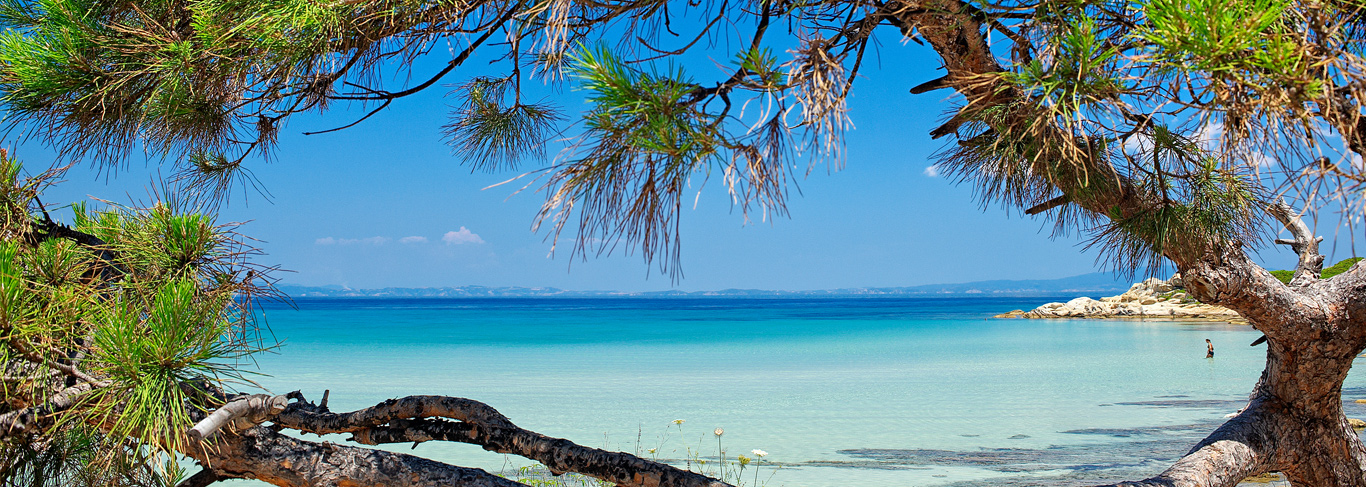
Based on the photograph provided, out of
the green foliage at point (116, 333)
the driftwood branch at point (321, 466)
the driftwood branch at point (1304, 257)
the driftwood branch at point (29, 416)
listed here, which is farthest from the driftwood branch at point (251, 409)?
the driftwood branch at point (1304, 257)

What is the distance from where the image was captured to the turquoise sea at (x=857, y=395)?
17.3ft

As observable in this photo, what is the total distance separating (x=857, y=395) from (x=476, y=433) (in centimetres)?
739

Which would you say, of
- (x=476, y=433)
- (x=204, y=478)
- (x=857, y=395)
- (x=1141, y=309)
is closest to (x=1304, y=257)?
(x=476, y=433)

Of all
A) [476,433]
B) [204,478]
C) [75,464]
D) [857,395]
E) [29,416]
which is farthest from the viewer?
[857,395]

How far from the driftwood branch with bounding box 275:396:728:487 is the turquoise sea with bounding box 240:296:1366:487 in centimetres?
309

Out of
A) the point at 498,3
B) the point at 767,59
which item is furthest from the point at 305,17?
the point at 767,59

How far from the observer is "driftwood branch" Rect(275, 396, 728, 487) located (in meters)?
1.83

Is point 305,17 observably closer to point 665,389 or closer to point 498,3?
point 498,3

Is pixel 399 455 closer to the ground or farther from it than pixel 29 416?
closer to the ground

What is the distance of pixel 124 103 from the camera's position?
1594 millimetres

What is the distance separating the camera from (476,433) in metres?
1.90

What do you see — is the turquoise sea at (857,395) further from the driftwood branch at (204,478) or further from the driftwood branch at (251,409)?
the driftwood branch at (251,409)

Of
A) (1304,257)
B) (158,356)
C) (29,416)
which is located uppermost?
(1304,257)

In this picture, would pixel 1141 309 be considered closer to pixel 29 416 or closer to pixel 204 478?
pixel 204 478
